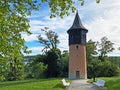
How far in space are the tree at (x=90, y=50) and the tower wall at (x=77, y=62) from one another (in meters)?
14.5

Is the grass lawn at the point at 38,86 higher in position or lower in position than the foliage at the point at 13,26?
lower

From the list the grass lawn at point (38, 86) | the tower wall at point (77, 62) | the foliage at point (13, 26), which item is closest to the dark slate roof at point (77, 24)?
the tower wall at point (77, 62)

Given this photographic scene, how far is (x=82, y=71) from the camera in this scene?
51219 mm

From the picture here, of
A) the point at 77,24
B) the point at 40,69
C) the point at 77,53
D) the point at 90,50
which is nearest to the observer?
the point at 77,53

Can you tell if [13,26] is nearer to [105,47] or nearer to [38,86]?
[38,86]

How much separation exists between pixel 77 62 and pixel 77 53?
5.56ft

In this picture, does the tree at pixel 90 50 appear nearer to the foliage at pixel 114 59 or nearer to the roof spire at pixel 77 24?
the roof spire at pixel 77 24

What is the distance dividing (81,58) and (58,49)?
10.3m

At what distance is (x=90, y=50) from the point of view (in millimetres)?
68312

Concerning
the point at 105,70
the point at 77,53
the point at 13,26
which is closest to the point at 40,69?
the point at 77,53

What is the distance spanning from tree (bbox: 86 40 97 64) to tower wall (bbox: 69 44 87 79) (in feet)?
47.7

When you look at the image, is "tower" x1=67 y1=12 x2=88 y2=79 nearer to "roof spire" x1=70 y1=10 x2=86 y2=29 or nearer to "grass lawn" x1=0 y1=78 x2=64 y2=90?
"roof spire" x1=70 y1=10 x2=86 y2=29

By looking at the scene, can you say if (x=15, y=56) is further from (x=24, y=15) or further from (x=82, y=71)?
(x=82, y=71)

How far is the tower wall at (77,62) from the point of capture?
50.8 meters
